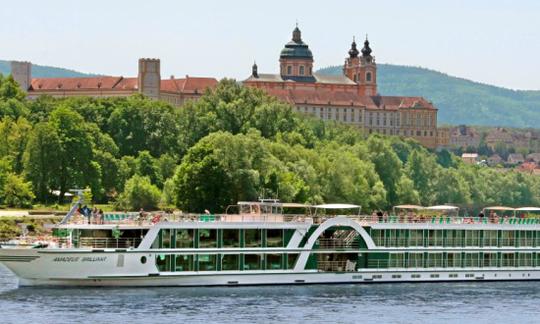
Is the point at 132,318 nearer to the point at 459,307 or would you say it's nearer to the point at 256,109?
the point at 459,307

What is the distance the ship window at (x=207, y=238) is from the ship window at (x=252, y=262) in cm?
147

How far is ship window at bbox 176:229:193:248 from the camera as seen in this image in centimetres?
5806

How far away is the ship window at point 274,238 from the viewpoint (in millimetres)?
59906

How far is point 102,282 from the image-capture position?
56812 millimetres

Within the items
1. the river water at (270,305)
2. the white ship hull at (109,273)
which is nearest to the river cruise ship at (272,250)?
the white ship hull at (109,273)

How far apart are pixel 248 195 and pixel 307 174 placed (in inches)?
455

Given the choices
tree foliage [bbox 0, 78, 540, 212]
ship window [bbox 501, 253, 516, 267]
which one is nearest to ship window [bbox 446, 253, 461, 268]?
ship window [bbox 501, 253, 516, 267]

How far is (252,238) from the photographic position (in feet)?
196

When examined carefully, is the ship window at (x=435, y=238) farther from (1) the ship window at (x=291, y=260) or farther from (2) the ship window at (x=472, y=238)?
(1) the ship window at (x=291, y=260)

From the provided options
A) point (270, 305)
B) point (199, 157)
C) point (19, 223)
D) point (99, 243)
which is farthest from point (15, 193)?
point (270, 305)

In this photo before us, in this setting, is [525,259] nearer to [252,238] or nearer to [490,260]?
[490,260]

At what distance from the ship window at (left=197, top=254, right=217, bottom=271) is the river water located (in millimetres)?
969

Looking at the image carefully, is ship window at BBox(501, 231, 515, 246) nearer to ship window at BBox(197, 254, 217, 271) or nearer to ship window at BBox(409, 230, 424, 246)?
ship window at BBox(409, 230, 424, 246)

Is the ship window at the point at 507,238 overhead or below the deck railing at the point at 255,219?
below
